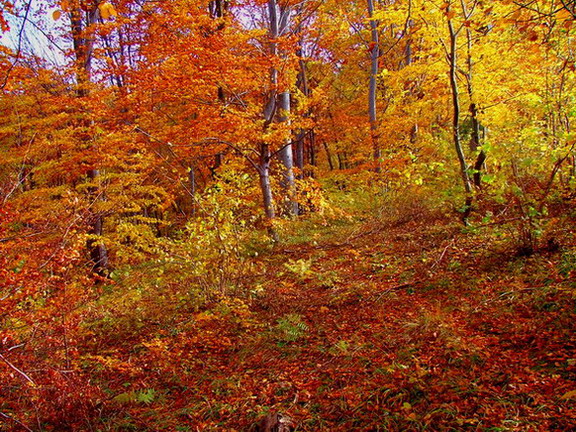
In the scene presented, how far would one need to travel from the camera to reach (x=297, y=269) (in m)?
5.93

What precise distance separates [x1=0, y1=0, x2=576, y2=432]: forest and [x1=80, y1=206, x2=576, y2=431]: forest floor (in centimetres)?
2

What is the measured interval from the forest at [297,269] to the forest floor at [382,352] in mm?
23

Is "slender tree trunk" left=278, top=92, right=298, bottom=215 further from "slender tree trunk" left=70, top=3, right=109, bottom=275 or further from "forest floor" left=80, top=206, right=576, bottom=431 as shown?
"slender tree trunk" left=70, top=3, right=109, bottom=275

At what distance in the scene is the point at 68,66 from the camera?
988 cm

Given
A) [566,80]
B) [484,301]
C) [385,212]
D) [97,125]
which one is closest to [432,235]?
[385,212]

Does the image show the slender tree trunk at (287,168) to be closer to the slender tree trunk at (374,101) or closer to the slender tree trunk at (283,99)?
the slender tree trunk at (283,99)

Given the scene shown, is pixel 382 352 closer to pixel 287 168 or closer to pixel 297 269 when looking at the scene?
pixel 297 269

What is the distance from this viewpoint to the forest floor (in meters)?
2.75

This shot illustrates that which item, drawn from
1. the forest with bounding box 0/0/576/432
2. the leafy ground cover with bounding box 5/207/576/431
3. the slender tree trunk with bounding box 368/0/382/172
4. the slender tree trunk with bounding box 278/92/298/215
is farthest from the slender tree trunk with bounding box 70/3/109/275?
the slender tree trunk with bounding box 368/0/382/172

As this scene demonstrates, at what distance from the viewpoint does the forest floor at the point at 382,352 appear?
2.75 metres

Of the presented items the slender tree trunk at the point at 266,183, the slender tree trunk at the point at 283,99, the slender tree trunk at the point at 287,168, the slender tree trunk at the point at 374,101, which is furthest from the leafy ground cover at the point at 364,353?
the slender tree trunk at the point at 374,101

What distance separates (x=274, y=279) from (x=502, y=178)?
3.77 meters

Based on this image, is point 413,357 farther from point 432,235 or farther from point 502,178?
point 432,235

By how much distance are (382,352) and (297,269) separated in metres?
2.46
